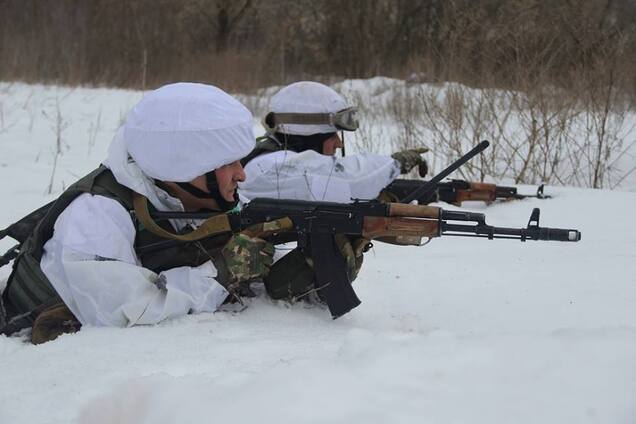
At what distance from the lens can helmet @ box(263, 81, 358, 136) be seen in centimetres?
384

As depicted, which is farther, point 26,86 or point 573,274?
point 26,86

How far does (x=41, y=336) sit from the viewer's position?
2236mm

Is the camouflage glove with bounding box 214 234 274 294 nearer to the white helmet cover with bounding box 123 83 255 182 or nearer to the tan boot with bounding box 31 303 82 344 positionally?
the white helmet cover with bounding box 123 83 255 182

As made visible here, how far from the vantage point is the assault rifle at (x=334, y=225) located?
2234 mm

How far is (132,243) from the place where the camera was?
7.25ft

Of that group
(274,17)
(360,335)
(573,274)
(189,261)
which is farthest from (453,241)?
(274,17)

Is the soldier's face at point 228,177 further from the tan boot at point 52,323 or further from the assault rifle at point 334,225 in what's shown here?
the tan boot at point 52,323

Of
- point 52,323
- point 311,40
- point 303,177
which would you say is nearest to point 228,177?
point 52,323

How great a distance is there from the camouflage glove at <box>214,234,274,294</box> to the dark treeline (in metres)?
4.06

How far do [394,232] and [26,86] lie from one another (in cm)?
965

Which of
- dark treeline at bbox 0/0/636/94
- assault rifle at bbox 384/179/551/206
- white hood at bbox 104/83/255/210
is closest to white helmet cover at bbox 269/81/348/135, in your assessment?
assault rifle at bbox 384/179/551/206

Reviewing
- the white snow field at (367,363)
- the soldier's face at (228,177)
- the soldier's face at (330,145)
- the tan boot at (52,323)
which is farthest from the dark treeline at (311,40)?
the tan boot at (52,323)

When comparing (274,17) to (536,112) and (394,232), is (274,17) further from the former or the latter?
(394,232)

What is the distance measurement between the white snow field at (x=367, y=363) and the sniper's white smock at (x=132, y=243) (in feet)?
0.20
